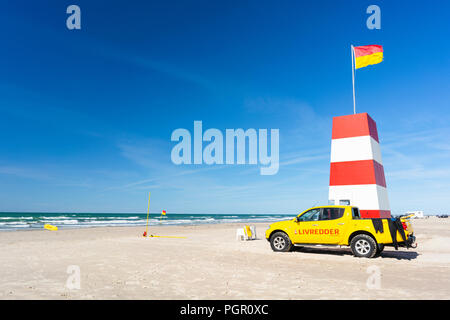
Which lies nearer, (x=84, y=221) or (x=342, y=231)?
(x=342, y=231)

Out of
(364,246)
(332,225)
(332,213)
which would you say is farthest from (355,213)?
(364,246)

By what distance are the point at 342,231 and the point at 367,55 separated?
27.8 feet

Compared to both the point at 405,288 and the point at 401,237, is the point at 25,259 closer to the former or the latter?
the point at 405,288

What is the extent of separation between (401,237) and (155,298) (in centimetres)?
873

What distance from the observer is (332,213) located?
37.3 ft

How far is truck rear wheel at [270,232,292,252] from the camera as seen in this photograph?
12.1 m

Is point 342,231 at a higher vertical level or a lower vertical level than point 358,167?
lower

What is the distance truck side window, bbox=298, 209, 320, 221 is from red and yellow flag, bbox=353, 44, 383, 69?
7461mm

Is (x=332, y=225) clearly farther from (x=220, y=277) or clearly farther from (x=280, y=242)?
(x=220, y=277)

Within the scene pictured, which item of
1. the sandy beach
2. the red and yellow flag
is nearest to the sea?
the sandy beach

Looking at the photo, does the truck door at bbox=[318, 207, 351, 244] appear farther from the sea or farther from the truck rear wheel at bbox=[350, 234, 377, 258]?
the sea

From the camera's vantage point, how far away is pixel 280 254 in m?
11.7

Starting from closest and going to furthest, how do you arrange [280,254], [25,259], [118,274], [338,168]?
[118,274], [25,259], [280,254], [338,168]
